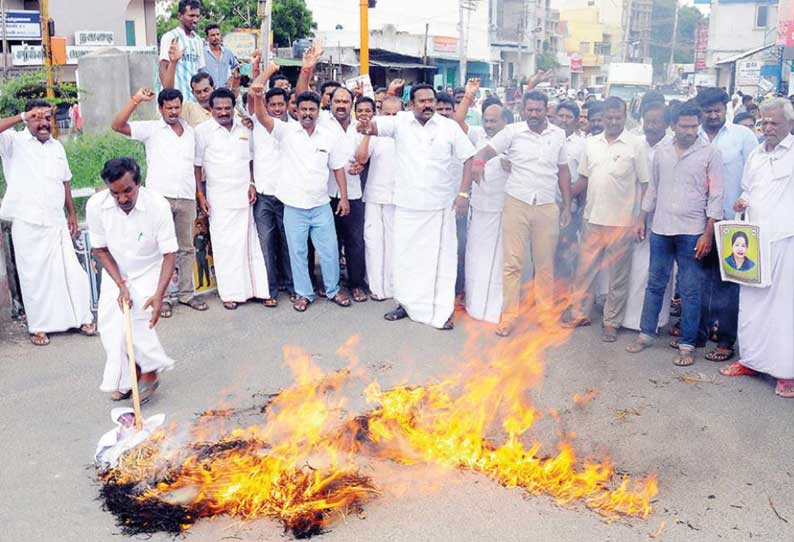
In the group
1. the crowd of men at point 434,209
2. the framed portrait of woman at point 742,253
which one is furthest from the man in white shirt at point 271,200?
the framed portrait of woman at point 742,253

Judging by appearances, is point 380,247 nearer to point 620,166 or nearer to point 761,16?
point 620,166

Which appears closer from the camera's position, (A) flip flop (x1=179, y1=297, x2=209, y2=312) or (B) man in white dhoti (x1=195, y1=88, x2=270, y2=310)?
(B) man in white dhoti (x1=195, y1=88, x2=270, y2=310)

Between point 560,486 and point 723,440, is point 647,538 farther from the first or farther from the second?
point 723,440

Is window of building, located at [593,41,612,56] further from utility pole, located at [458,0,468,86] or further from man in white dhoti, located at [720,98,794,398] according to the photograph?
man in white dhoti, located at [720,98,794,398]

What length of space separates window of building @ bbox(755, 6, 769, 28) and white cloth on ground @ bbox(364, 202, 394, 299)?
36.9 metres

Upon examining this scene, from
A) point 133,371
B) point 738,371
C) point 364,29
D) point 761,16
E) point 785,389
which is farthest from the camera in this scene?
point 761,16

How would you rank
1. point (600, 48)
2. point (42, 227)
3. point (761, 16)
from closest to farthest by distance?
point (42, 227)
point (761, 16)
point (600, 48)

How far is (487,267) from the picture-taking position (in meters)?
7.55

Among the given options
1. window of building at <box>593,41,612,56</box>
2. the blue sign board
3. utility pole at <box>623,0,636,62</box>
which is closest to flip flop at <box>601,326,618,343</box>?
utility pole at <box>623,0,636,62</box>

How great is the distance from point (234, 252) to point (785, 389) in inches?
188

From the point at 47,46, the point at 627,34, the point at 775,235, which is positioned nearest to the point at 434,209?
the point at 775,235

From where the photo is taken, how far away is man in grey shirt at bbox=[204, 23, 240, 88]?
8938mm

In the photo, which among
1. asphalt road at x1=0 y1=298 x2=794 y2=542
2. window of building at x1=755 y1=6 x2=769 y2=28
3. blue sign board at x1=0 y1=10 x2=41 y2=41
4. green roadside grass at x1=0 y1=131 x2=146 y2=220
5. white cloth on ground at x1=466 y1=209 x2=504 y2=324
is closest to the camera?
asphalt road at x1=0 y1=298 x2=794 y2=542

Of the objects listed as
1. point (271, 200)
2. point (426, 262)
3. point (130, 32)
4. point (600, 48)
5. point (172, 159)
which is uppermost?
point (600, 48)
